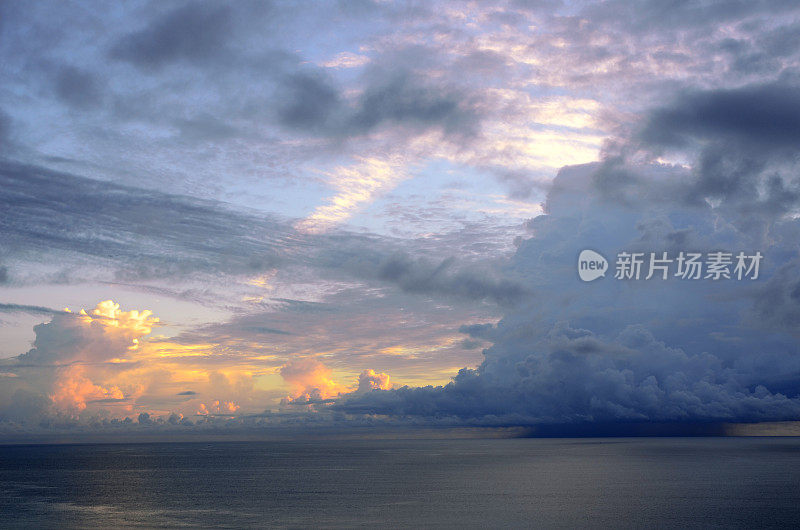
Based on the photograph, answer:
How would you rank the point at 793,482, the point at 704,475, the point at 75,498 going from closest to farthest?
the point at 75,498 < the point at 793,482 < the point at 704,475

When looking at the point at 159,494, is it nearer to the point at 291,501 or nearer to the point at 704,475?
the point at 291,501

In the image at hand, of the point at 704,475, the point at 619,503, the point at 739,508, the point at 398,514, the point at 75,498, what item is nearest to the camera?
the point at 398,514

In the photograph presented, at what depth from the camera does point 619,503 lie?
341ft

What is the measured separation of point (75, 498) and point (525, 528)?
299ft

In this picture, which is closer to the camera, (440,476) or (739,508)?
(739,508)

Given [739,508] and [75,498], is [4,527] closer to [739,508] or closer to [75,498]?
[75,498]

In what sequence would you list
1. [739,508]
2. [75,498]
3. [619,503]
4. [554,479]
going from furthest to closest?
[554,479]
[75,498]
[619,503]
[739,508]

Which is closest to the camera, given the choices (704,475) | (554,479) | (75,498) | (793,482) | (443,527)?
(443,527)

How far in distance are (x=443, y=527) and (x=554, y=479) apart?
295ft

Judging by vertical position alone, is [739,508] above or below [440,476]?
above

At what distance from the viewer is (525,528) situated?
7750 centimetres

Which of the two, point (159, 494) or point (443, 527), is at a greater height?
point (443, 527)

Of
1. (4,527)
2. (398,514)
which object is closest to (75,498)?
(4,527)

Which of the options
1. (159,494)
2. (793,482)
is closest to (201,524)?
(159,494)
